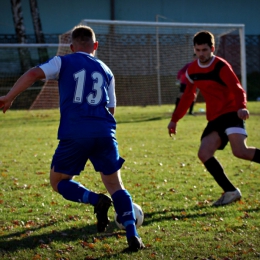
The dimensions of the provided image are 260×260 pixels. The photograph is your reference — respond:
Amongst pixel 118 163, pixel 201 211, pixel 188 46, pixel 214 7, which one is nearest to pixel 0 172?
pixel 201 211

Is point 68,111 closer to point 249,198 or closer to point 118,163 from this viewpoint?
point 118,163

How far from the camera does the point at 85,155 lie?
14.4 feet

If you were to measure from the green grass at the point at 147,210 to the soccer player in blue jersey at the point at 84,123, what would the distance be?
38 cm

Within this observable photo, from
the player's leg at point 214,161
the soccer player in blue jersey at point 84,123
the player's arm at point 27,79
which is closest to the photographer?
the player's arm at point 27,79

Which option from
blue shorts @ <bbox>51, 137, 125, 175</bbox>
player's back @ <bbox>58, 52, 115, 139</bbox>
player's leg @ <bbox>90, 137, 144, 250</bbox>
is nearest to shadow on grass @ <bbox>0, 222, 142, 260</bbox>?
player's leg @ <bbox>90, 137, 144, 250</bbox>

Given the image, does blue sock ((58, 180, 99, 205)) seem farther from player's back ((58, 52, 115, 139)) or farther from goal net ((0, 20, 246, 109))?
goal net ((0, 20, 246, 109))

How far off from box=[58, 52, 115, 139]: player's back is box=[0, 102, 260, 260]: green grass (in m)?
0.94

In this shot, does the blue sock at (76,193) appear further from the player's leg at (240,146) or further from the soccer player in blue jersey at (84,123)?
the player's leg at (240,146)

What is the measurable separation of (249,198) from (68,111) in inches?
115

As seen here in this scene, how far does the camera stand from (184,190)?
689 centimetres

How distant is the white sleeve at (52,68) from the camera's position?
4.20 m

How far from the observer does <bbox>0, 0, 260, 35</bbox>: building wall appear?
96.6 ft

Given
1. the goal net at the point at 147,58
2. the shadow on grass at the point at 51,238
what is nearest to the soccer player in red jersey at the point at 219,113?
the shadow on grass at the point at 51,238

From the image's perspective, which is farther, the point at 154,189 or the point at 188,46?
the point at 188,46
